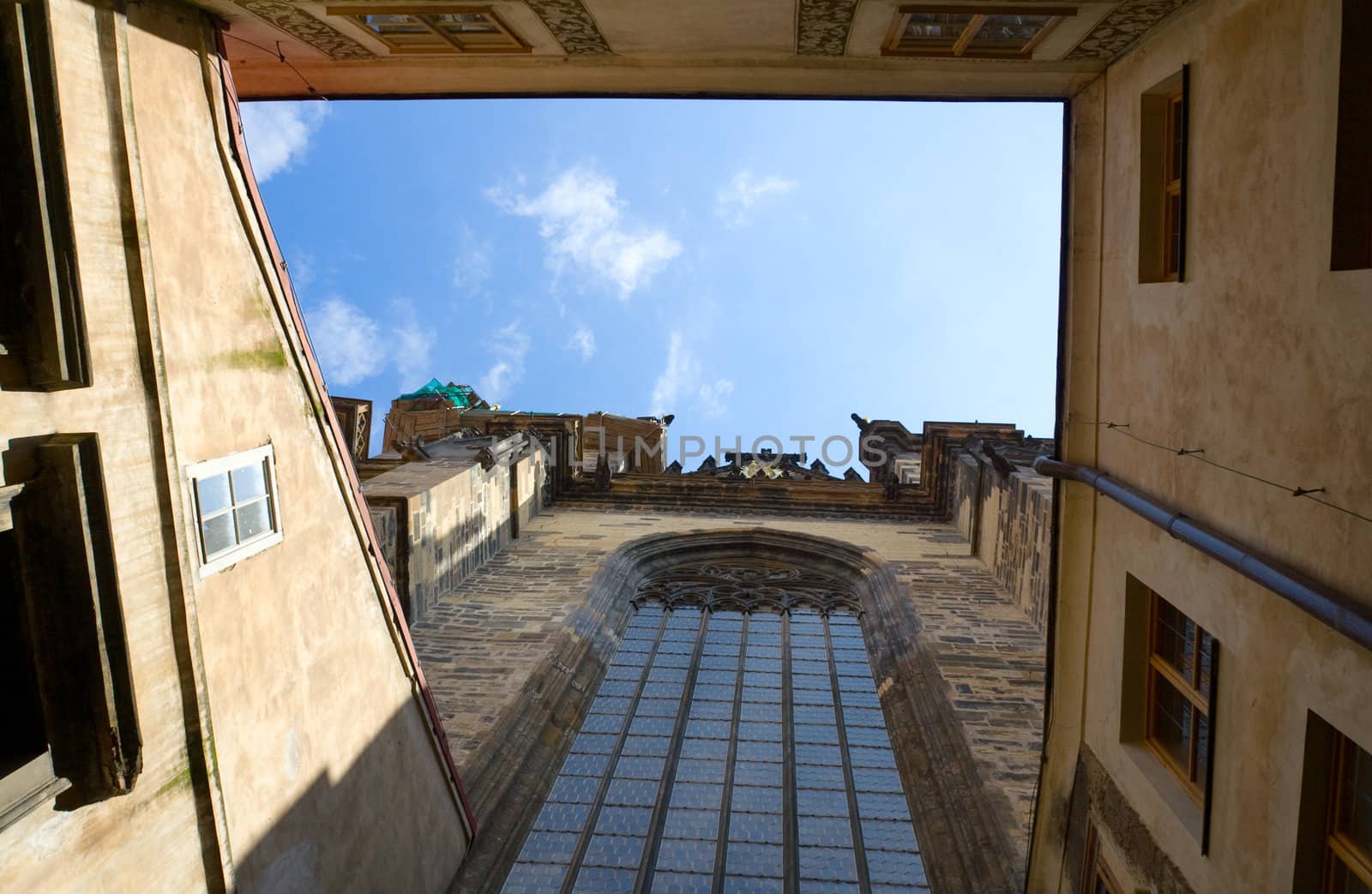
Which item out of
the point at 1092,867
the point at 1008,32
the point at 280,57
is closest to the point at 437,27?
the point at 280,57

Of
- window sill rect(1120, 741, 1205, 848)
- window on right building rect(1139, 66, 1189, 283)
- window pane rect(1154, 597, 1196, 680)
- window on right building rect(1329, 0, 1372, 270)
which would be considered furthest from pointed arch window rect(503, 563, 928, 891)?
window on right building rect(1329, 0, 1372, 270)

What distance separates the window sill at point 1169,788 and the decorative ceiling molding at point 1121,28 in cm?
467

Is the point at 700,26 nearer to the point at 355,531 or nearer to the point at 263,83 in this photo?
the point at 263,83

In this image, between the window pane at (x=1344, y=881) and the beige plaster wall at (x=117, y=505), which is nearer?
the window pane at (x=1344, y=881)

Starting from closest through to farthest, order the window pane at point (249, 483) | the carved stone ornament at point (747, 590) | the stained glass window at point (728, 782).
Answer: the window pane at point (249, 483) < the stained glass window at point (728, 782) < the carved stone ornament at point (747, 590)

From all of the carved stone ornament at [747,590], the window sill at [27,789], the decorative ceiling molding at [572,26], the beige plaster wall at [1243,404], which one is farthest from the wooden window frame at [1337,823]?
the carved stone ornament at [747,590]

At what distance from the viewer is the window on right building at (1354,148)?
11.8ft

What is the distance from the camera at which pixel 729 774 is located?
1030cm

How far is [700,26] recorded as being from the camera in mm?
6480

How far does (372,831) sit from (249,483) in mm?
2812

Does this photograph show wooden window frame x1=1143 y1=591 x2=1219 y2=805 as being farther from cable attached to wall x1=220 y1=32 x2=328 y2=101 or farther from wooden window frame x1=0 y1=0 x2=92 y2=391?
cable attached to wall x1=220 y1=32 x2=328 y2=101

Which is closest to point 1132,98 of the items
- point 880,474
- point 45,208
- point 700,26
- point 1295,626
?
point 700,26

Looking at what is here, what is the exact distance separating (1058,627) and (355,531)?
5.60 meters

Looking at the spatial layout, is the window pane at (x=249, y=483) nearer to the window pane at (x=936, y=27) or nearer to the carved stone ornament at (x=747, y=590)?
the window pane at (x=936, y=27)
